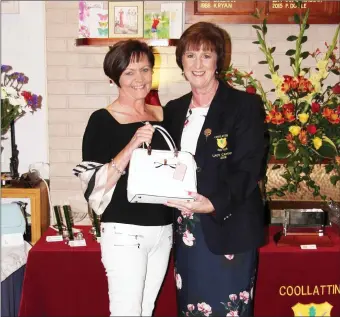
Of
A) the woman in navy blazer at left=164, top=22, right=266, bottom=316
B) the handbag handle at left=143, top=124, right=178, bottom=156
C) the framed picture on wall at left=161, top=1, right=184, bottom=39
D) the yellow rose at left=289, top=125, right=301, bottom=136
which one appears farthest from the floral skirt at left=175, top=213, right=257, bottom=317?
the framed picture on wall at left=161, top=1, right=184, bottom=39

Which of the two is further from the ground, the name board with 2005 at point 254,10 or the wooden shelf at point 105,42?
the name board with 2005 at point 254,10

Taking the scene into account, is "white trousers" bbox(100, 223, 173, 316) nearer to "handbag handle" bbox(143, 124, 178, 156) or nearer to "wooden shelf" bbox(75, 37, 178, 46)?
"handbag handle" bbox(143, 124, 178, 156)

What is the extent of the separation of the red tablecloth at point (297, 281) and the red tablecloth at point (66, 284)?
1.49 feet

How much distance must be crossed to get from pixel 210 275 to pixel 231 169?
400 millimetres

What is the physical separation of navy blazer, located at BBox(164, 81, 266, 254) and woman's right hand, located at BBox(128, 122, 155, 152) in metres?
0.20

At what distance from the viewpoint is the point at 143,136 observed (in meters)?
1.77

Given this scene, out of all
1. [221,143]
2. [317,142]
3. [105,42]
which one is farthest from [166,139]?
[105,42]

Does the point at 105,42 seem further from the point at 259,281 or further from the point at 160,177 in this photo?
the point at 259,281

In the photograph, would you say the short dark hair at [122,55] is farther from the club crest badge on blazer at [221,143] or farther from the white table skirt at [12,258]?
the white table skirt at [12,258]

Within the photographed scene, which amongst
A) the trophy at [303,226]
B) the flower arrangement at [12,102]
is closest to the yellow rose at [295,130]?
the trophy at [303,226]

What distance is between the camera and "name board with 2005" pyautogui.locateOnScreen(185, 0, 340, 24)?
3.02 meters

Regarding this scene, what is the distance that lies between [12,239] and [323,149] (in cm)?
167

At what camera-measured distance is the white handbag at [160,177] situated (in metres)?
1.74

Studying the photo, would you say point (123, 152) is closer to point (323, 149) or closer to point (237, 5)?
point (323, 149)
